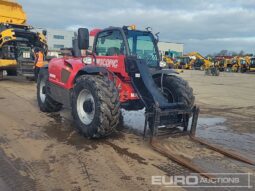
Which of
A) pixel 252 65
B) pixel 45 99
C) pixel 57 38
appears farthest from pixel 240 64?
pixel 57 38

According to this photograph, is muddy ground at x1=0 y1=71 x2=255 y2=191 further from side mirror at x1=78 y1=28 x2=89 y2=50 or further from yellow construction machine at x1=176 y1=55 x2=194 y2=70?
yellow construction machine at x1=176 y1=55 x2=194 y2=70

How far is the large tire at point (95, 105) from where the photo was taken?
18.3 ft

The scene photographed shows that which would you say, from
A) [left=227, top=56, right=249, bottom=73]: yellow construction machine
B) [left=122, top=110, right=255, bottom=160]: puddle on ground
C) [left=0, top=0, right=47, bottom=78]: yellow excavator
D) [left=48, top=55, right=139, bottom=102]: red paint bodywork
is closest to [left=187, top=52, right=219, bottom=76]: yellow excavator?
[left=227, top=56, right=249, bottom=73]: yellow construction machine

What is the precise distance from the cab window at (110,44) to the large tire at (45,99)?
6.66 ft

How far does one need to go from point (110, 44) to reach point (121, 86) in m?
0.95

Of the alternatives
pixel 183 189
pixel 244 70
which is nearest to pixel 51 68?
pixel 183 189

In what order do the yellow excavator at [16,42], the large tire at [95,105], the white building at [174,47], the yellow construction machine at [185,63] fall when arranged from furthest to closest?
the white building at [174,47] < the yellow construction machine at [185,63] < the yellow excavator at [16,42] < the large tire at [95,105]

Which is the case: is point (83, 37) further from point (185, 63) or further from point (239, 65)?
point (185, 63)

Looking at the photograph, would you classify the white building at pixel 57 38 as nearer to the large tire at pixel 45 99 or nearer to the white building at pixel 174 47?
the white building at pixel 174 47

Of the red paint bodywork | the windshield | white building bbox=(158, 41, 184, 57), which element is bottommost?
the red paint bodywork

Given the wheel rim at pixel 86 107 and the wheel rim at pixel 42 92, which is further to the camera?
the wheel rim at pixel 42 92

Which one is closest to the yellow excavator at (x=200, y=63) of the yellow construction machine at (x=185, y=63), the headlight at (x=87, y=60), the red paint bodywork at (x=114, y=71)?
the yellow construction machine at (x=185, y=63)

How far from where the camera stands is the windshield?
661cm

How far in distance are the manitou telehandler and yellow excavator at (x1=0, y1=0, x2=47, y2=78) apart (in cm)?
848
